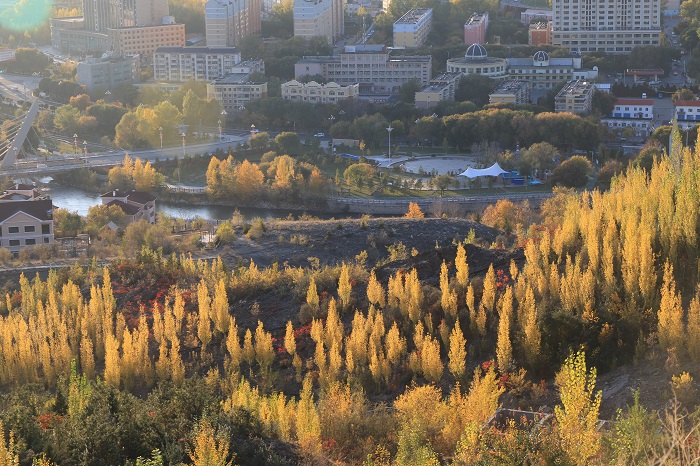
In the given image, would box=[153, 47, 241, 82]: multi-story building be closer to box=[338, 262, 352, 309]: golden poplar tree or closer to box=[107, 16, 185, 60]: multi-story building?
box=[107, 16, 185, 60]: multi-story building

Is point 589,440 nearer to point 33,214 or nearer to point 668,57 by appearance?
point 33,214

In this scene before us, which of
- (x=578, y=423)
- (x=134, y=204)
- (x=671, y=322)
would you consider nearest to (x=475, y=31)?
(x=134, y=204)

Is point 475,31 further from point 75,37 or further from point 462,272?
point 462,272

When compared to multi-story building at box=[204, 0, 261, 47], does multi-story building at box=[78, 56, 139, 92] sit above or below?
below

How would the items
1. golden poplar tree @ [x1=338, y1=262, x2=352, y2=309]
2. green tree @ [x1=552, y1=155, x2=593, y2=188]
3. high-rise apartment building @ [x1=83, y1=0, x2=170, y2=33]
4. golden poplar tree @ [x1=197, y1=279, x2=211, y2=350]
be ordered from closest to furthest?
golden poplar tree @ [x1=197, y1=279, x2=211, y2=350] < golden poplar tree @ [x1=338, y1=262, x2=352, y2=309] < green tree @ [x1=552, y1=155, x2=593, y2=188] < high-rise apartment building @ [x1=83, y1=0, x2=170, y2=33]

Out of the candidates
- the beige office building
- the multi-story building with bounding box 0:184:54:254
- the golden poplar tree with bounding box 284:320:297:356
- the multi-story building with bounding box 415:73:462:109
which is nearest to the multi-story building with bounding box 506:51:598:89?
the multi-story building with bounding box 415:73:462:109

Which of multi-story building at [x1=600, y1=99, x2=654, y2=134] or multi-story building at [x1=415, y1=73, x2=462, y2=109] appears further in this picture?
multi-story building at [x1=415, y1=73, x2=462, y2=109]

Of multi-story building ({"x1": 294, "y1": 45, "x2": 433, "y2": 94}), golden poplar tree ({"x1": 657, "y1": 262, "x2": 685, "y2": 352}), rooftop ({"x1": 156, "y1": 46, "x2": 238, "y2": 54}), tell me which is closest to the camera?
golden poplar tree ({"x1": 657, "y1": 262, "x2": 685, "y2": 352})

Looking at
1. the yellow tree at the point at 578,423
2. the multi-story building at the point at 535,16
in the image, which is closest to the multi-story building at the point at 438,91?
the multi-story building at the point at 535,16
